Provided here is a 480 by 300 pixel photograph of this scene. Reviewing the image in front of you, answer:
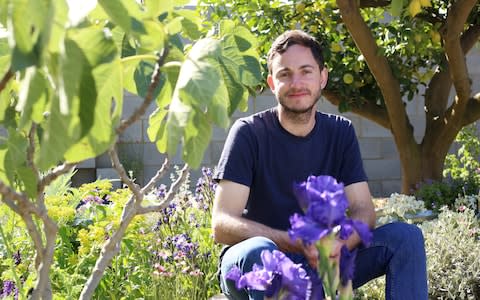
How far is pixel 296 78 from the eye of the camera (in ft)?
7.60

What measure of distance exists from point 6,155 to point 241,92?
0.36m

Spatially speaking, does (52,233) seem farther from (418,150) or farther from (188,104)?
(418,150)

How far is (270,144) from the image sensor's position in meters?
2.40

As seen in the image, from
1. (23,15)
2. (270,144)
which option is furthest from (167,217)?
(23,15)

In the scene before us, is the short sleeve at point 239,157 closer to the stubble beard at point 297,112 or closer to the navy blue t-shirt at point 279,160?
the navy blue t-shirt at point 279,160

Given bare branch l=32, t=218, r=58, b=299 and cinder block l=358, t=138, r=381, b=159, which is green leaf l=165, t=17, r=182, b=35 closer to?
bare branch l=32, t=218, r=58, b=299

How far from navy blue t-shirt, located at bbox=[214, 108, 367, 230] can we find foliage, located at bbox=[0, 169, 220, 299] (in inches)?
26.6

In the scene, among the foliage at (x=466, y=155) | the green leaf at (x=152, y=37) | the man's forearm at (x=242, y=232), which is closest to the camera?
the green leaf at (x=152, y=37)

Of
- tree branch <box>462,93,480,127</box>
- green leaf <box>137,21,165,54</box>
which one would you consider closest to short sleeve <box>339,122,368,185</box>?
green leaf <box>137,21,165,54</box>

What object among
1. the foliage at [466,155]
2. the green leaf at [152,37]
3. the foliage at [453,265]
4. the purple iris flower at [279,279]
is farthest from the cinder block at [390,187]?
the green leaf at [152,37]

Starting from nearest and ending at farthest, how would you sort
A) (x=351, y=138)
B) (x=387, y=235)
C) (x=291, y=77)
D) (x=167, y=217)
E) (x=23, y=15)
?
1. (x=23, y=15)
2. (x=387, y=235)
3. (x=291, y=77)
4. (x=351, y=138)
5. (x=167, y=217)

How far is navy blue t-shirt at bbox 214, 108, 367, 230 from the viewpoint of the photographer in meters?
2.36

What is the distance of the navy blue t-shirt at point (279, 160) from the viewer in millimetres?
2359

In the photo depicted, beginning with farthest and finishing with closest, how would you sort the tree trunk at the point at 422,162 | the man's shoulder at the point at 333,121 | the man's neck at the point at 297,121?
the tree trunk at the point at 422,162
the man's shoulder at the point at 333,121
the man's neck at the point at 297,121
